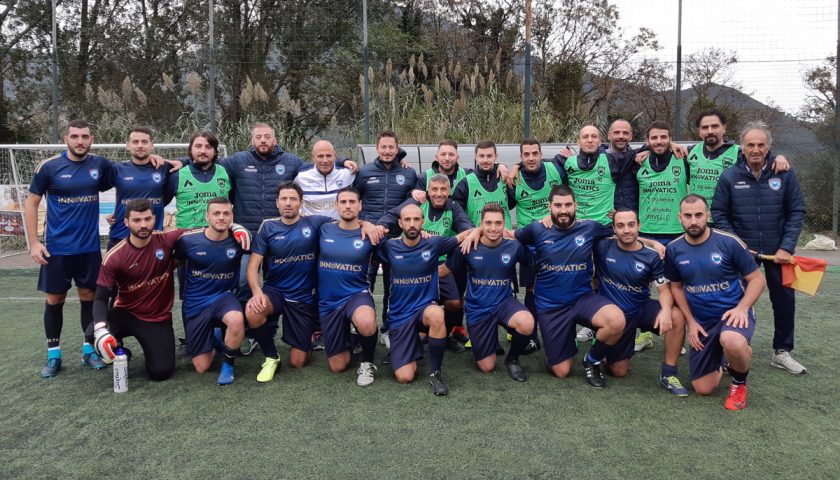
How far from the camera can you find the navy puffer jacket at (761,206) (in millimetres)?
4113

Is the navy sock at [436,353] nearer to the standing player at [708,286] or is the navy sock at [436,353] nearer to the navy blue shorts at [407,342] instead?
the navy blue shorts at [407,342]

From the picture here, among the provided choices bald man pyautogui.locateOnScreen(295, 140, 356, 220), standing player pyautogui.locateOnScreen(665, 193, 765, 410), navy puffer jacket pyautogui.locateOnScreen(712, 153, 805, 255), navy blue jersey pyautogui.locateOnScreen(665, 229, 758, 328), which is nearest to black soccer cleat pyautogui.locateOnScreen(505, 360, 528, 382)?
standing player pyautogui.locateOnScreen(665, 193, 765, 410)

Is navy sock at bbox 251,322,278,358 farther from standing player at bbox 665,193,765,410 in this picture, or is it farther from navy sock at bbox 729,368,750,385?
navy sock at bbox 729,368,750,385

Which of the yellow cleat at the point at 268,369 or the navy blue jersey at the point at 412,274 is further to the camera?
the navy blue jersey at the point at 412,274

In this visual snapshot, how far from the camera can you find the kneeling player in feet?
13.5

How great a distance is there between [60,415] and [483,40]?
12112 mm

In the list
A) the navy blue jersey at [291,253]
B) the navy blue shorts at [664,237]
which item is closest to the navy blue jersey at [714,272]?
the navy blue shorts at [664,237]

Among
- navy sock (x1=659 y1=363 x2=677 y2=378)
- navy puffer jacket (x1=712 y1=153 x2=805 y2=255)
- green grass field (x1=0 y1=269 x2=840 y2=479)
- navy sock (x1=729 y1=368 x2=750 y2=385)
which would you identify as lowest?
green grass field (x1=0 y1=269 x2=840 y2=479)

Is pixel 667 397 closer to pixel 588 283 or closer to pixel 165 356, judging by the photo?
pixel 588 283

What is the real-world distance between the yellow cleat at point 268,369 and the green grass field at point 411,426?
0.26ft

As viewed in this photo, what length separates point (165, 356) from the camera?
4.07 metres

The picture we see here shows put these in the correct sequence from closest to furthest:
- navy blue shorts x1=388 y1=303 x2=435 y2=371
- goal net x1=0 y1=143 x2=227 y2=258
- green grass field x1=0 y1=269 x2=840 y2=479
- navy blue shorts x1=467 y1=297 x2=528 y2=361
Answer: green grass field x1=0 y1=269 x2=840 y2=479 → navy blue shorts x1=388 y1=303 x2=435 y2=371 → navy blue shorts x1=467 y1=297 x2=528 y2=361 → goal net x1=0 y1=143 x2=227 y2=258

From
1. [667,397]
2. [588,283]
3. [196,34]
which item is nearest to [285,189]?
[588,283]

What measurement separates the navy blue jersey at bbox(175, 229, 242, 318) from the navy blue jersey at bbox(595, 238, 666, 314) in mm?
2647
